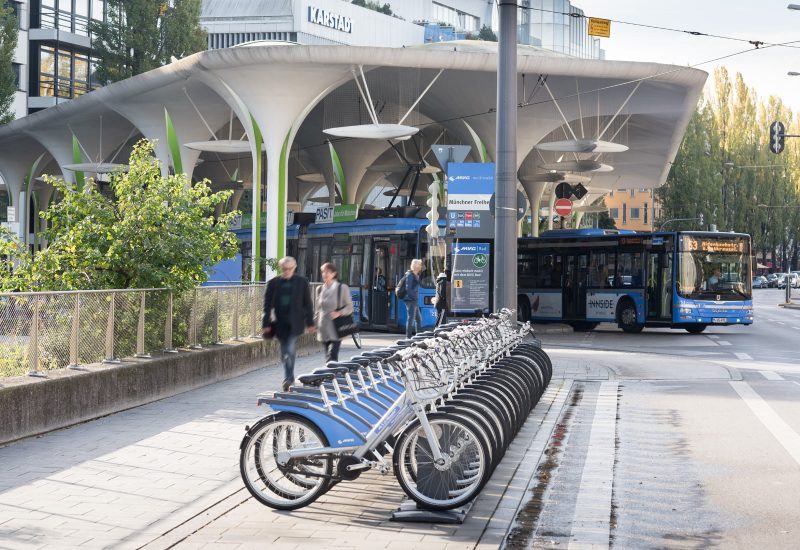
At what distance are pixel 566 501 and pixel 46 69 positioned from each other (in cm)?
6138

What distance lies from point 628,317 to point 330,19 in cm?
6763

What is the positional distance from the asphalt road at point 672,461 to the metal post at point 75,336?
5032 millimetres

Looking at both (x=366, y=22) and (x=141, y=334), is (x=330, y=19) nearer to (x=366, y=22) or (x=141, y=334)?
(x=366, y=22)

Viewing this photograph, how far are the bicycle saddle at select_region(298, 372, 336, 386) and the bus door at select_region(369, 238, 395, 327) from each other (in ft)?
69.3

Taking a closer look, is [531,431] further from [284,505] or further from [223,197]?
[223,197]

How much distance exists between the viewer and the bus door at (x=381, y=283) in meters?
29.6

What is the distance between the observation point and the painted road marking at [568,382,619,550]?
695 centimetres

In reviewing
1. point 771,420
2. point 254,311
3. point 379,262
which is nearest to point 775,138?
point 379,262

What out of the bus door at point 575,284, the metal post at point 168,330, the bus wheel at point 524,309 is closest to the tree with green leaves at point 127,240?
the metal post at point 168,330

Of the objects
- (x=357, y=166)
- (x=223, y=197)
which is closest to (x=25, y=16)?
(x=357, y=166)

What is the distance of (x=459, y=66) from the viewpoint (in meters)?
31.5

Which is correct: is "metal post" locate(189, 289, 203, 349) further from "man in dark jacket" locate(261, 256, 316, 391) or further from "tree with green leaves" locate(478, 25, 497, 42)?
"tree with green leaves" locate(478, 25, 497, 42)

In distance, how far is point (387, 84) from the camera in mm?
35438

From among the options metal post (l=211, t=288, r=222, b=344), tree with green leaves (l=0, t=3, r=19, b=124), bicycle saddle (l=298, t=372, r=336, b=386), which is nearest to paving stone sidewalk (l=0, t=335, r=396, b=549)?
bicycle saddle (l=298, t=372, r=336, b=386)
